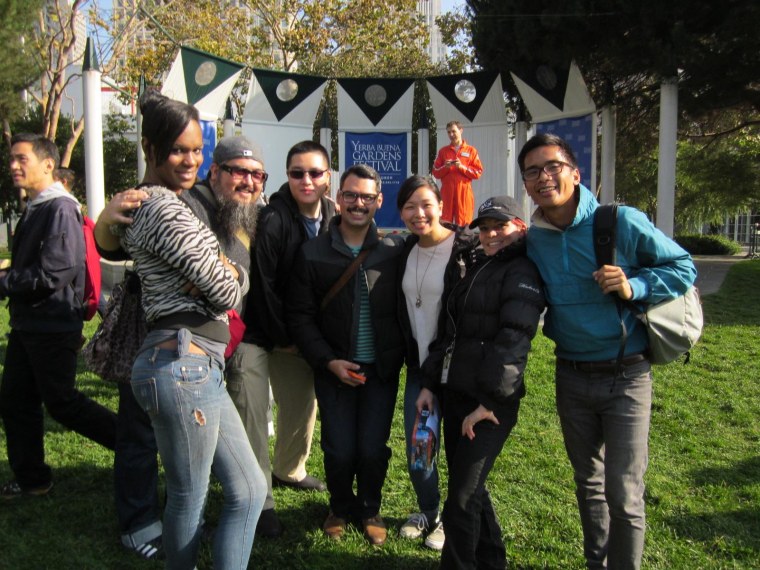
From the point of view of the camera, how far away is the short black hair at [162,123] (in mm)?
2068

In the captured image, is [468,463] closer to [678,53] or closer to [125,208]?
[125,208]

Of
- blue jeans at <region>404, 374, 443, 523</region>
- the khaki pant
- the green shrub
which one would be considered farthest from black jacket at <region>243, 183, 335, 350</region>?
the green shrub

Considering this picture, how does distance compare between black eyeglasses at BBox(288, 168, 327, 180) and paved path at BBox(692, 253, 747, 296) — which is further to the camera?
paved path at BBox(692, 253, 747, 296)

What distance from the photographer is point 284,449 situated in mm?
3762

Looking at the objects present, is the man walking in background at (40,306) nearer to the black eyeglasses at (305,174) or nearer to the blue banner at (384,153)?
the black eyeglasses at (305,174)

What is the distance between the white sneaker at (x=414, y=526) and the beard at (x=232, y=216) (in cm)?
168

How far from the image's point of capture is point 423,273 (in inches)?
118

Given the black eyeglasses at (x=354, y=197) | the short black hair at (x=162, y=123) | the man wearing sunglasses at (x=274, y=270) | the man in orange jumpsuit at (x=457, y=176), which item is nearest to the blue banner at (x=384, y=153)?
the man in orange jumpsuit at (x=457, y=176)

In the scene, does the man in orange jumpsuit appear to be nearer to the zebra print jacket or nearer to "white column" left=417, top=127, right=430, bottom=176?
"white column" left=417, top=127, right=430, bottom=176

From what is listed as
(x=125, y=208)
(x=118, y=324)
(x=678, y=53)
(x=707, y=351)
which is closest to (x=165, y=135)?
(x=125, y=208)

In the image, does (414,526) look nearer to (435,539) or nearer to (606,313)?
(435,539)

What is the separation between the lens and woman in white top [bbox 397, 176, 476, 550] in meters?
2.91

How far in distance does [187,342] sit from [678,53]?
10045mm

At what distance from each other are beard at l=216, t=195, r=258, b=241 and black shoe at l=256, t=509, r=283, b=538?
142cm
